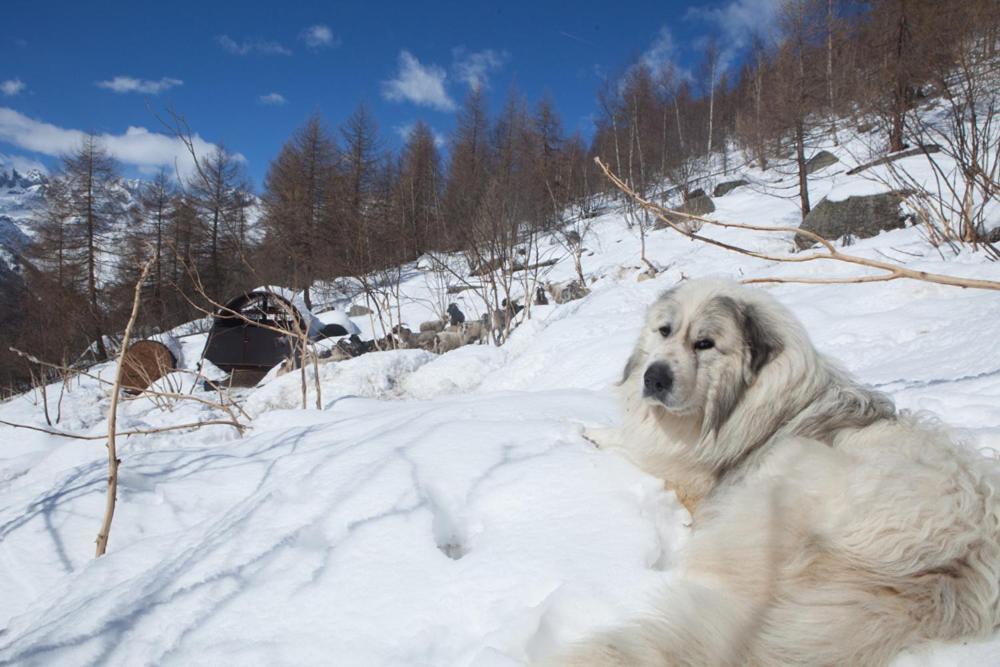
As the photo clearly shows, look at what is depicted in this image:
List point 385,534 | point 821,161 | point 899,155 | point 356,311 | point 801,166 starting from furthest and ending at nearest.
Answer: point 821,161
point 356,311
point 801,166
point 899,155
point 385,534

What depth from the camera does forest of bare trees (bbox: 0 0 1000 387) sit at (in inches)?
407

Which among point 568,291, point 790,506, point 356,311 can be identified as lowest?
point 790,506

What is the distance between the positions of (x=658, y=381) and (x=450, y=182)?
15181 millimetres

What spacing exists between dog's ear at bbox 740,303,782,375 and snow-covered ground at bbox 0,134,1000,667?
0.74m

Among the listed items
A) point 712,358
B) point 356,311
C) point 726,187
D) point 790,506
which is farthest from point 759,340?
point 726,187

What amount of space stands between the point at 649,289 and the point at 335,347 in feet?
24.0

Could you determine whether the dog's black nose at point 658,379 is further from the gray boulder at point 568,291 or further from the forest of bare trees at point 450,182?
the gray boulder at point 568,291

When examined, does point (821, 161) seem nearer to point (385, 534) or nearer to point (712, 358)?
point (712, 358)

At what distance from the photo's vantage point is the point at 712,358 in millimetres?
2217

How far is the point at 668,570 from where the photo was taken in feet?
5.36

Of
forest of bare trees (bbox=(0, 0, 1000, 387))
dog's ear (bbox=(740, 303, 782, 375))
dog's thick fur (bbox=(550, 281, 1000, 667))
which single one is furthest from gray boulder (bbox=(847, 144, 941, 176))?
dog's thick fur (bbox=(550, 281, 1000, 667))

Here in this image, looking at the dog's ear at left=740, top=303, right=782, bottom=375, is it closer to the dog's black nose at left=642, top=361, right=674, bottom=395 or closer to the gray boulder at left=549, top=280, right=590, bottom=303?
the dog's black nose at left=642, top=361, right=674, bottom=395

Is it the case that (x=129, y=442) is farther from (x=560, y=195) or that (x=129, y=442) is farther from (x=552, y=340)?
(x=560, y=195)

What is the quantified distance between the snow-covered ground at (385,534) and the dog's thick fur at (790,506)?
126 mm
